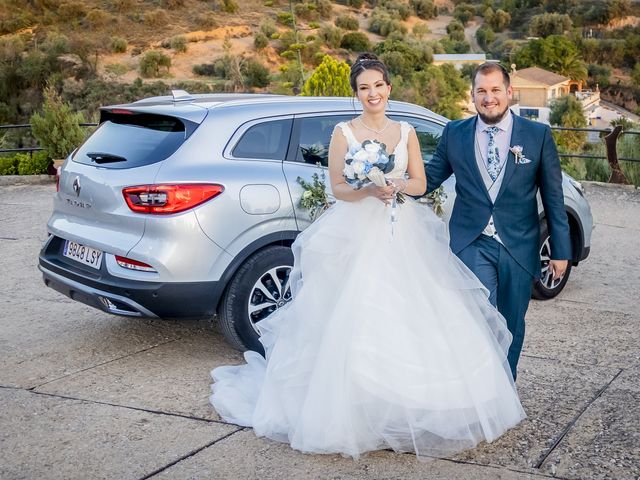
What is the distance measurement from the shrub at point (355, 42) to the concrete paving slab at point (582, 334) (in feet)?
191

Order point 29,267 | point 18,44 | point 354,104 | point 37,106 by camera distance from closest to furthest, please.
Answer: point 354,104 < point 29,267 < point 37,106 < point 18,44

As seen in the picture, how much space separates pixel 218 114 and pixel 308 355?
2.02 m

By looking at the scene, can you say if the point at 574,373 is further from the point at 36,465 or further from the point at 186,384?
the point at 36,465

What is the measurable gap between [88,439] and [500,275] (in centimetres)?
234

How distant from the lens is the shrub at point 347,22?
224ft

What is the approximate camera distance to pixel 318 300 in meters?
4.41

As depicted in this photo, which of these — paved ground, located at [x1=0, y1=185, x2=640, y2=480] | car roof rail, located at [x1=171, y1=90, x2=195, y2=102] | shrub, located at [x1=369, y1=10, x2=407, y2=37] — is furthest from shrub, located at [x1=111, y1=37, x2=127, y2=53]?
car roof rail, located at [x1=171, y1=90, x2=195, y2=102]

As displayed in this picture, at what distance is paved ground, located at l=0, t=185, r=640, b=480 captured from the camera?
4.10 m

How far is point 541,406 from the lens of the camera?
4898mm

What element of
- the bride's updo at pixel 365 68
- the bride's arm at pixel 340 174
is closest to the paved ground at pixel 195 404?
the bride's arm at pixel 340 174

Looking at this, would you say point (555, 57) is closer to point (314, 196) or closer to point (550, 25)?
point (550, 25)

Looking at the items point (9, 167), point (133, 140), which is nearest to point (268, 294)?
point (133, 140)

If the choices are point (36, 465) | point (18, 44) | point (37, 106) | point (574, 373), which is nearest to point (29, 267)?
point (36, 465)

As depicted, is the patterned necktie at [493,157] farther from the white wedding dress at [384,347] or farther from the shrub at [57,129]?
the shrub at [57,129]
